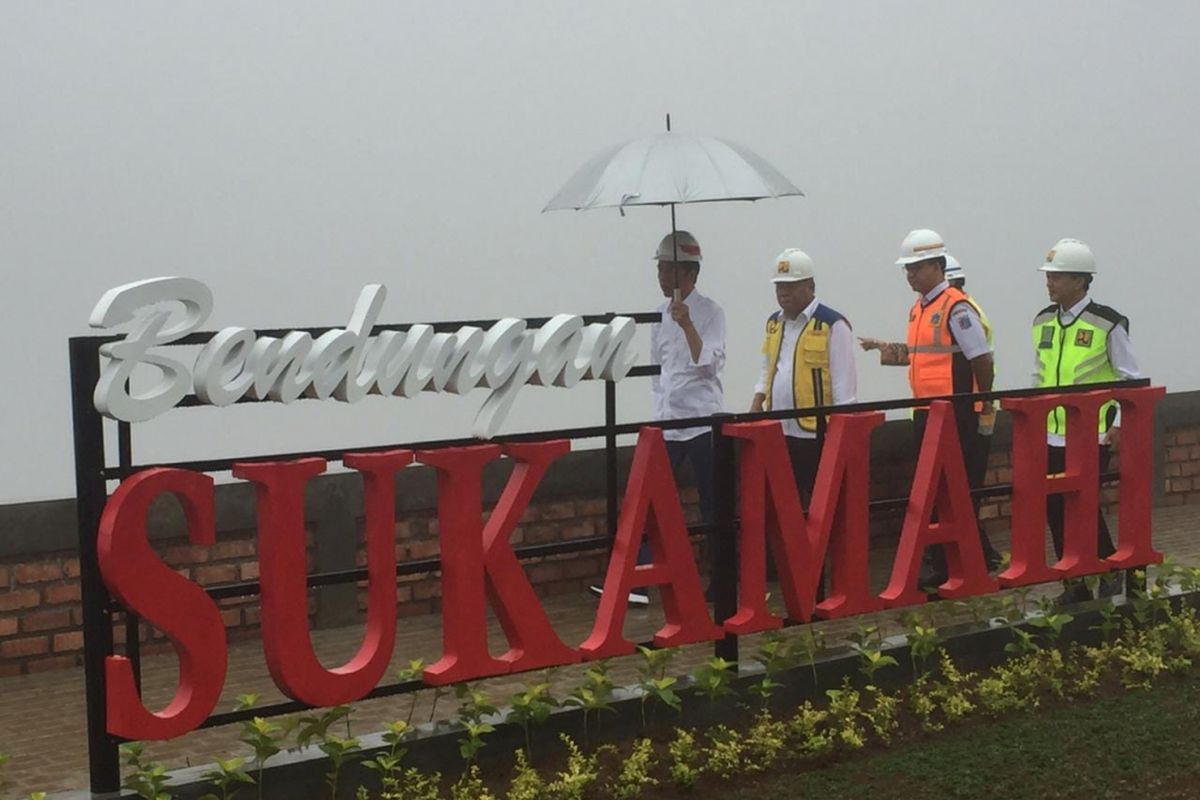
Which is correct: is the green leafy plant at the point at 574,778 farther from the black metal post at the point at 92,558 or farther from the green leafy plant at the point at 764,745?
the black metal post at the point at 92,558

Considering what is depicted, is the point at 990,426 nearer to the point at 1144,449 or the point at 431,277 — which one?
the point at 1144,449

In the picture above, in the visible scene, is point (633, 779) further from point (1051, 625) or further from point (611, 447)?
point (1051, 625)

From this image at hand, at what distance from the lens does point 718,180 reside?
7566mm

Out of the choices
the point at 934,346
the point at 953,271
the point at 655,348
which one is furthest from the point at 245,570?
the point at 953,271

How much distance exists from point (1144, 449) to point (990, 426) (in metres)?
1.16

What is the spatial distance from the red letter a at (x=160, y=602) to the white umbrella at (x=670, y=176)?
2566mm

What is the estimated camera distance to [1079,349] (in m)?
8.14

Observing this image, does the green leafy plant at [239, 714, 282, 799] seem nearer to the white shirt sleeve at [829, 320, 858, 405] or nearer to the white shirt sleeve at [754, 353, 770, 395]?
the white shirt sleeve at [829, 320, 858, 405]

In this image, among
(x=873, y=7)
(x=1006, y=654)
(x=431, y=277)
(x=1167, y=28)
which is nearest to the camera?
(x=1006, y=654)

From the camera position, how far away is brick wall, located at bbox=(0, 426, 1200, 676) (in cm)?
750

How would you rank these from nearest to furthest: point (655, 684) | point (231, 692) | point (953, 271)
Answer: point (655, 684) → point (231, 692) → point (953, 271)

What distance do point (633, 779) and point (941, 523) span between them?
1.90 metres

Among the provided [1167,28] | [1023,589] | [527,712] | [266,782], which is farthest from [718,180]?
[1167,28]

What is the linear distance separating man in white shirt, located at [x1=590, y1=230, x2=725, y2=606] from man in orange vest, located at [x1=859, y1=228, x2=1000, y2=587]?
2.98 ft
